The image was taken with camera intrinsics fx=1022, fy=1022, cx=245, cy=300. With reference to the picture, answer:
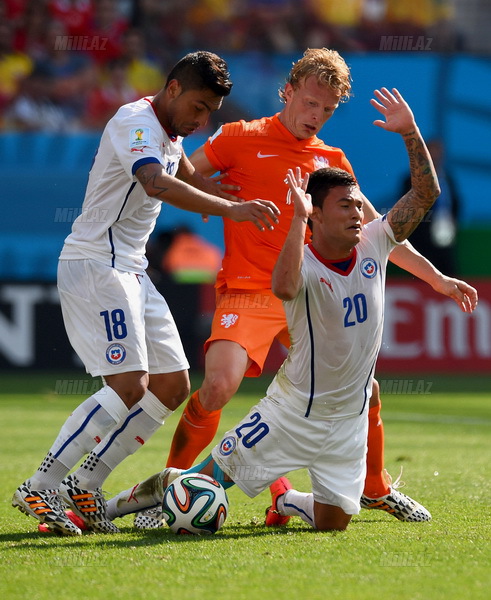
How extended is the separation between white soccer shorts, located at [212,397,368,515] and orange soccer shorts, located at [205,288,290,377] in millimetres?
642

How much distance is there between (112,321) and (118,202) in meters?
0.58

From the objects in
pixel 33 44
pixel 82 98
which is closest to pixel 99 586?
pixel 82 98

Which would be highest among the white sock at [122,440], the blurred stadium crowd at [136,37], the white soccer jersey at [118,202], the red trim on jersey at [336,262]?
the blurred stadium crowd at [136,37]

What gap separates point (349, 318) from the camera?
475cm

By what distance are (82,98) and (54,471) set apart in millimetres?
12509

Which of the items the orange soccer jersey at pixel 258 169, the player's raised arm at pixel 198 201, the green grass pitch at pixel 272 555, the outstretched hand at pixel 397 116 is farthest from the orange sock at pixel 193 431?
the outstretched hand at pixel 397 116

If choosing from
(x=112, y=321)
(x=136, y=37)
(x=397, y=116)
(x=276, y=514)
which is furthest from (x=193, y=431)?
(x=136, y=37)

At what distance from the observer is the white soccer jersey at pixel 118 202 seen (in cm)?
484

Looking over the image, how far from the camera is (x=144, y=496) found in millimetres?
5078

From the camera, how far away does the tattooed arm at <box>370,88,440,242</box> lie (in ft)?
15.7

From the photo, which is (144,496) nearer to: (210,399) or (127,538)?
(127,538)

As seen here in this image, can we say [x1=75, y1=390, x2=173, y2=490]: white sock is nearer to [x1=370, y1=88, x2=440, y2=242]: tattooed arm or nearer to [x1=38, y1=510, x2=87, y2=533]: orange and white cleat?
[x1=38, y1=510, x2=87, y2=533]: orange and white cleat

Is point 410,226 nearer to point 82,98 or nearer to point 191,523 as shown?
point 191,523

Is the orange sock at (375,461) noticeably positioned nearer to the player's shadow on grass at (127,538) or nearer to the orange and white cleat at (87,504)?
the player's shadow on grass at (127,538)
